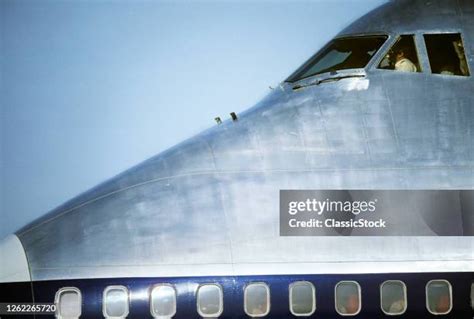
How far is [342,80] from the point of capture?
1130 cm

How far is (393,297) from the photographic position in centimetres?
1009

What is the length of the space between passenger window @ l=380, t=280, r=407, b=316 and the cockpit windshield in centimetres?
325

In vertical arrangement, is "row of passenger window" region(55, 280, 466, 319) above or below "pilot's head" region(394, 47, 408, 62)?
below

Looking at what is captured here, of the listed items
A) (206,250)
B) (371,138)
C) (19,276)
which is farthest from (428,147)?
(19,276)

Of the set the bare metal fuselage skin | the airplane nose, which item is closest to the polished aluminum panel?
the bare metal fuselage skin

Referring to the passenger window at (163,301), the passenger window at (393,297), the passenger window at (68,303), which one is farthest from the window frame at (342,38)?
the passenger window at (68,303)

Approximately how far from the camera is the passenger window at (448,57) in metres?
11.1

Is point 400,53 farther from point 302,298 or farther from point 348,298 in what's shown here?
point 302,298

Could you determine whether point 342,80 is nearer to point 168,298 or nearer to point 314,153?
point 314,153

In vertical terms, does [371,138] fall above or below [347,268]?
above

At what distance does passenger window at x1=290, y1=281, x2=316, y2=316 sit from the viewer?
10000 millimetres

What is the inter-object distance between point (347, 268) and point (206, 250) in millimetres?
1877

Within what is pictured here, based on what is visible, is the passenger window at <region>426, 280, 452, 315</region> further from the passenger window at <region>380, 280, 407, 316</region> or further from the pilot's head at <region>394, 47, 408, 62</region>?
the pilot's head at <region>394, 47, 408, 62</region>

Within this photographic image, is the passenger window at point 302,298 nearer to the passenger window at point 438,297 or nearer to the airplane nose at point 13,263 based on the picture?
the passenger window at point 438,297
